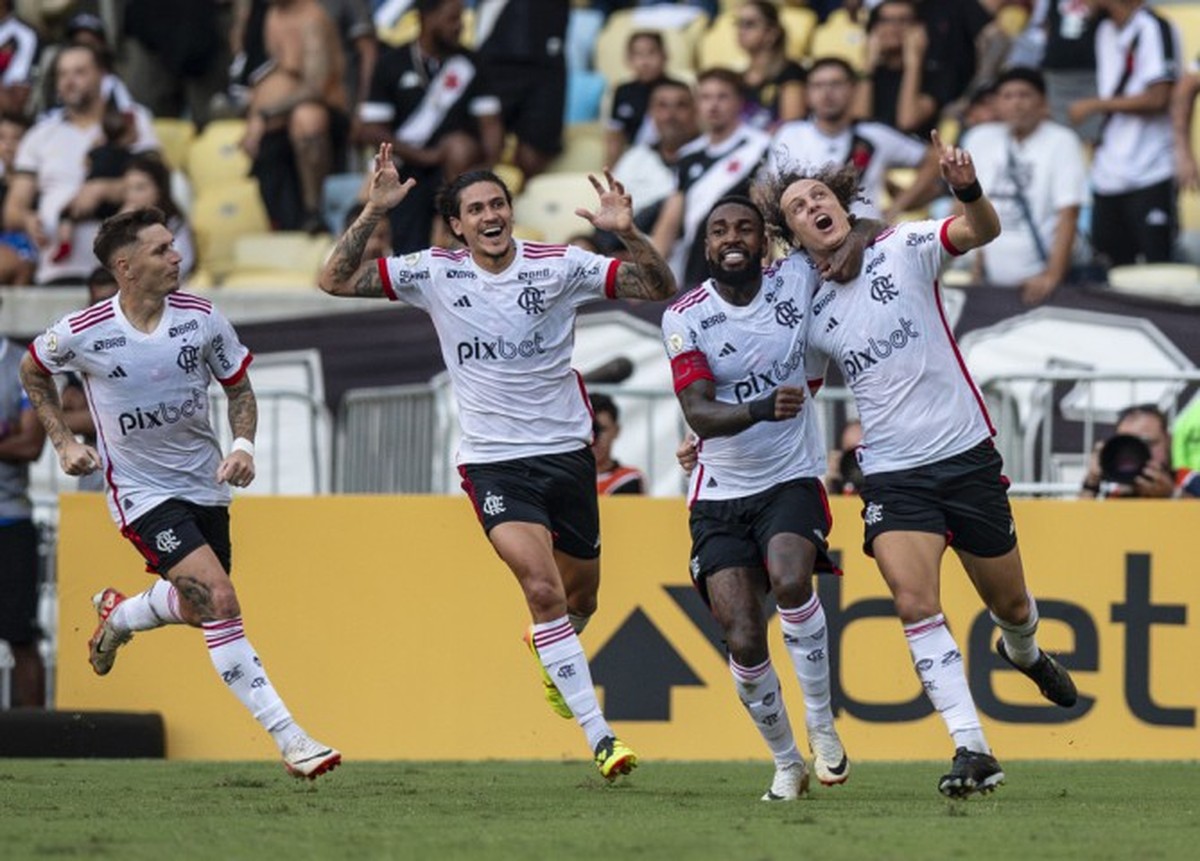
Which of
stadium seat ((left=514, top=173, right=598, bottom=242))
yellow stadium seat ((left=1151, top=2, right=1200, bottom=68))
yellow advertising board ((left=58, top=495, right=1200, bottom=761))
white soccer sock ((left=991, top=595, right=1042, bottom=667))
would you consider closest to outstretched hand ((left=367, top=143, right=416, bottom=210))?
white soccer sock ((left=991, top=595, right=1042, bottom=667))

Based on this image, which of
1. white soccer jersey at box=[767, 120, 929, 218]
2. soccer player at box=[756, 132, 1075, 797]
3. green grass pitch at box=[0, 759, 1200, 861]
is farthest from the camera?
white soccer jersey at box=[767, 120, 929, 218]

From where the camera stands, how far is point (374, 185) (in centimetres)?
1097

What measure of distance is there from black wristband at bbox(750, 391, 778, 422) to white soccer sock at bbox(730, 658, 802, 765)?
115 centimetres

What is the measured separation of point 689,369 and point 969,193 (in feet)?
4.36

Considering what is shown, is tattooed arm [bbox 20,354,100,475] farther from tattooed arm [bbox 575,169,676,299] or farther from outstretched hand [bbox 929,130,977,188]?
outstretched hand [bbox 929,130,977,188]

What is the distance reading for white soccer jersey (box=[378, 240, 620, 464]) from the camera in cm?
1109

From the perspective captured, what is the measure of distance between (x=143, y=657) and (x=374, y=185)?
14.8 feet

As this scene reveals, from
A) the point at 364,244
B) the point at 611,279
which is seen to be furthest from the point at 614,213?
the point at 364,244

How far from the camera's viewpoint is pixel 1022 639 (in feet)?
35.7

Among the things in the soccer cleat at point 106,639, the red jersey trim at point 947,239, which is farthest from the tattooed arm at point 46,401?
the red jersey trim at point 947,239

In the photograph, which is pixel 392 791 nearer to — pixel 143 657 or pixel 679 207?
pixel 143 657

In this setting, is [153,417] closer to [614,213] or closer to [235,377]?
[235,377]

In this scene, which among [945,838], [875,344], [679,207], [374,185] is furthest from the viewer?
[679,207]

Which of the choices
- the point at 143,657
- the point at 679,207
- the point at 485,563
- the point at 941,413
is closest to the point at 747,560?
the point at 941,413
